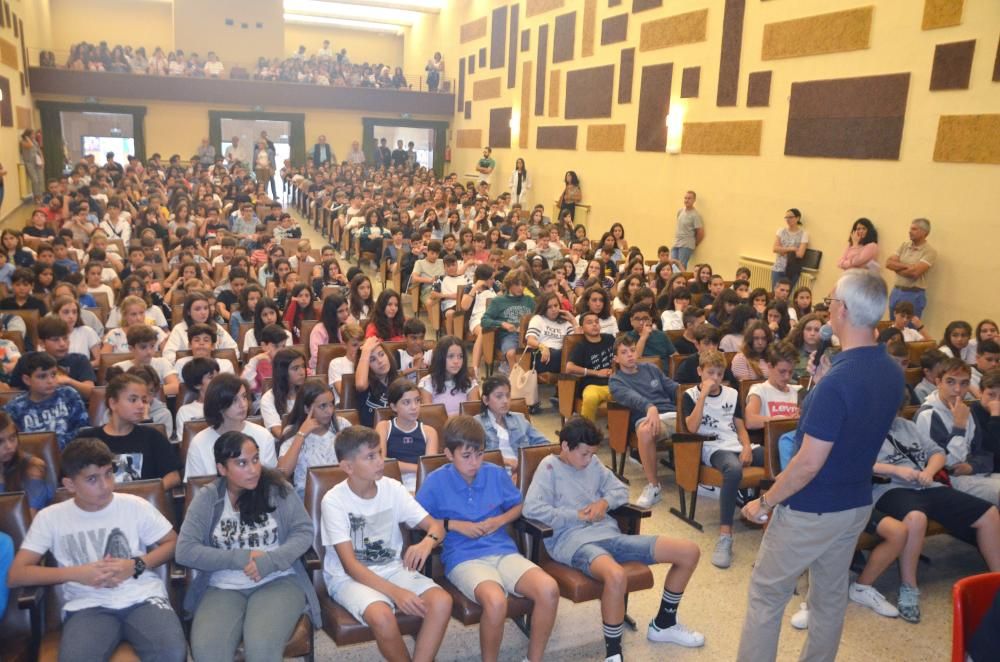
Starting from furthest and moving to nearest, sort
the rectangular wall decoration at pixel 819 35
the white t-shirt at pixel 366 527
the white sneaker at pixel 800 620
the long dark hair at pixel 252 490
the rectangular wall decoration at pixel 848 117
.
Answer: the rectangular wall decoration at pixel 819 35 → the rectangular wall decoration at pixel 848 117 → the white sneaker at pixel 800 620 → the white t-shirt at pixel 366 527 → the long dark hair at pixel 252 490

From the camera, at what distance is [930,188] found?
25.0ft

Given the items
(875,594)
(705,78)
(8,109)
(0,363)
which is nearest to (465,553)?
(875,594)

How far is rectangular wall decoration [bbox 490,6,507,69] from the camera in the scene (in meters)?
17.6

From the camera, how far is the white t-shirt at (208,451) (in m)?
3.37

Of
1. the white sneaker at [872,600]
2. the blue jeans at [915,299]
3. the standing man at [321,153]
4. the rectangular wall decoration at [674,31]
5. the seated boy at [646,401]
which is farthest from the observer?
the standing man at [321,153]

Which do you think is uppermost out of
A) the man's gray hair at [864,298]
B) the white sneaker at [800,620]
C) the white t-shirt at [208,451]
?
the man's gray hair at [864,298]

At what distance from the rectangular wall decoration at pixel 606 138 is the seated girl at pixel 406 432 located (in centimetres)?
996

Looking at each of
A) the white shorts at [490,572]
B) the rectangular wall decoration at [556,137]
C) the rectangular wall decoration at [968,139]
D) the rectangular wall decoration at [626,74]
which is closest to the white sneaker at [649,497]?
the white shorts at [490,572]

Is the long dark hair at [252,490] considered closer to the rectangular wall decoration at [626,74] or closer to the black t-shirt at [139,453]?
the black t-shirt at [139,453]

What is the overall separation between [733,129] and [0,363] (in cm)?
891

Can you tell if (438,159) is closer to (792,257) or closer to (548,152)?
(548,152)

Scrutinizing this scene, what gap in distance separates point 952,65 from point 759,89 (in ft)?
8.79

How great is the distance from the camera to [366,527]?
3.06 metres

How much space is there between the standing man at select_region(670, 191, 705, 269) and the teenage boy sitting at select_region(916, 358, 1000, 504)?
21.7ft
